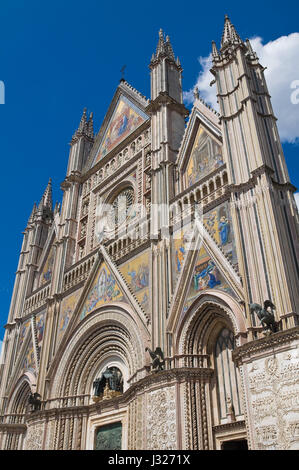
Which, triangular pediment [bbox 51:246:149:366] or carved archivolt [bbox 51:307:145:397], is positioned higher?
triangular pediment [bbox 51:246:149:366]

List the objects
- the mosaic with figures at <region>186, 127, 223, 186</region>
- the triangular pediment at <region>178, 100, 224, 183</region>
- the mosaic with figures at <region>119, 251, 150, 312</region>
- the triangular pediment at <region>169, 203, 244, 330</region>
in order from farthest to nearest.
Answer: the triangular pediment at <region>178, 100, 224, 183</region>
the mosaic with figures at <region>186, 127, 223, 186</region>
the mosaic with figures at <region>119, 251, 150, 312</region>
the triangular pediment at <region>169, 203, 244, 330</region>

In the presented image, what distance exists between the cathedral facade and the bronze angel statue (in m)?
0.04

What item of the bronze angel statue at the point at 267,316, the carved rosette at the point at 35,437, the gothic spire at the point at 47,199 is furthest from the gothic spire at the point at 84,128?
the bronze angel statue at the point at 267,316

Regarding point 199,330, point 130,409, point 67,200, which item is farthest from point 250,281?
point 67,200

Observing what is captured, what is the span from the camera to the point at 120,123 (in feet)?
76.3

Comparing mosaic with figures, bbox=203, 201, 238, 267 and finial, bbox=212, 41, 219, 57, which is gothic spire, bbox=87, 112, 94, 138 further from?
mosaic with figures, bbox=203, 201, 238, 267

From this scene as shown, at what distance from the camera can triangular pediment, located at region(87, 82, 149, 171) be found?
866 inches

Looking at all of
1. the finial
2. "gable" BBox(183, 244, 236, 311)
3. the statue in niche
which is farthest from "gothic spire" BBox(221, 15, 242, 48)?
the statue in niche

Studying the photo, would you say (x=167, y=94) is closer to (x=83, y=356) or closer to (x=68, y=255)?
(x=68, y=255)

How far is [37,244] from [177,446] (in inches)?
664

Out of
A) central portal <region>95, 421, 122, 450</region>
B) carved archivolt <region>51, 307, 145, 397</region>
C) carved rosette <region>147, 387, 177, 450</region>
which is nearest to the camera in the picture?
carved rosette <region>147, 387, 177, 450</region>

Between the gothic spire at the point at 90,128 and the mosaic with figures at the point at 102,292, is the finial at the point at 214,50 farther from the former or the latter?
the gothic spire at the point at 90,128

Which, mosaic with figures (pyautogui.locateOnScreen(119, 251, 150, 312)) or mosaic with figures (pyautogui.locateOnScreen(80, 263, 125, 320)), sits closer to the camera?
mosaic with figures (pyautogui.locateOnScreen(119, 251, 150, 312))

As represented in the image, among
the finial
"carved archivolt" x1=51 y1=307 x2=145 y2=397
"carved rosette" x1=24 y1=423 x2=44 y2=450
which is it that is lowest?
"carved rosette" x1=24 y1=423 x2=44 y2=450
